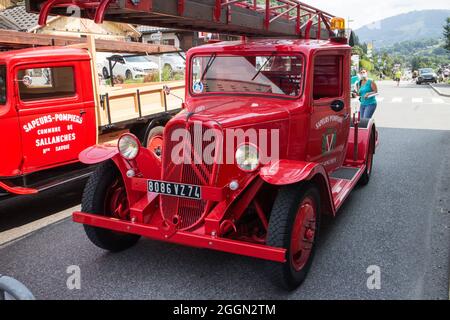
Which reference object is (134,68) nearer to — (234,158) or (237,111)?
(237,111)

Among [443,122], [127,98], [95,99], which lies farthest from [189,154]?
[443,122]

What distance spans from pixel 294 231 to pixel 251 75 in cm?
165

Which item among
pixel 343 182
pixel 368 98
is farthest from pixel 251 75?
pixel 368 98

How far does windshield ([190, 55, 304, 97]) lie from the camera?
3914 mm

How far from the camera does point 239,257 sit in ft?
12.2

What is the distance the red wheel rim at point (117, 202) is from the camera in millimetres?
3725

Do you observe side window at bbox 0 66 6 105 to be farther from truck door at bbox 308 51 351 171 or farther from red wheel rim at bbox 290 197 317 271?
red wheel rim at bbox 290 197 317 271

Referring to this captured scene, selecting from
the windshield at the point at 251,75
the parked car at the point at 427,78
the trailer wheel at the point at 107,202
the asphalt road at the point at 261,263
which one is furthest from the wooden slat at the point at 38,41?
the parked car at the point at 427,78

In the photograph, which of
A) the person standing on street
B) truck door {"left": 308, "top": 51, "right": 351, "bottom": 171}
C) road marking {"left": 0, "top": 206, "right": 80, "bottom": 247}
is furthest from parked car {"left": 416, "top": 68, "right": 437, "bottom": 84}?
road marking {"left": 0, "top": 206, "right": 80, "bottom": 247}

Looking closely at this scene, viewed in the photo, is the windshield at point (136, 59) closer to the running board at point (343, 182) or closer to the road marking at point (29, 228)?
the road marking at point (29, 228)

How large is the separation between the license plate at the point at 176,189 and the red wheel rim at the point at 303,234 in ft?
2.49

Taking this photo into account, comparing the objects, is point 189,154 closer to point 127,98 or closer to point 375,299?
point 375,299

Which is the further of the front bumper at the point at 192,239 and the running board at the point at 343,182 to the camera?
the running board at the point at 343,182

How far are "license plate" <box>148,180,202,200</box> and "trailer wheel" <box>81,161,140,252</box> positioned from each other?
0.58 m
